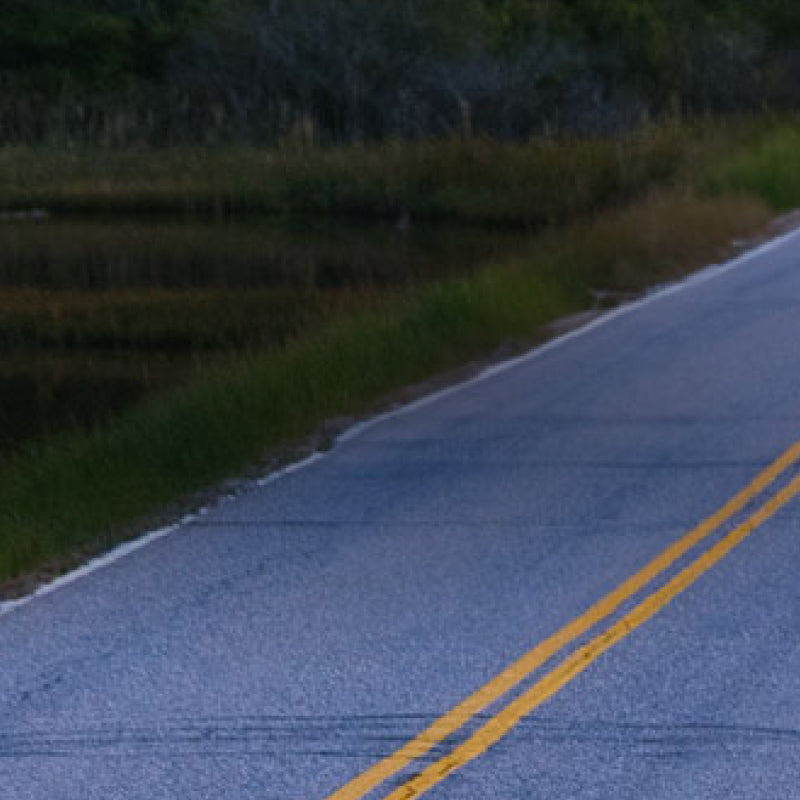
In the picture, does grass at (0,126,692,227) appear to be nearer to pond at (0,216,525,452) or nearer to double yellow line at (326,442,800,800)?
pond at (0,216,525,452)

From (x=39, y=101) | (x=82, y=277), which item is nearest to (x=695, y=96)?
(x=39, y=101)

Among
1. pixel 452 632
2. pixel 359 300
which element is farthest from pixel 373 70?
pixel 452 632

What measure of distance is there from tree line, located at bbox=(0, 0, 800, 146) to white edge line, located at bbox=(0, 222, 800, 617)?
1812cm

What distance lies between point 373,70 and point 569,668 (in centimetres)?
3696

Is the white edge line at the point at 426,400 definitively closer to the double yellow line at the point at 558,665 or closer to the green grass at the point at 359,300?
the green grass at the point at 359,300

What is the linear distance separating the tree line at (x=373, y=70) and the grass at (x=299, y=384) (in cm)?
1906

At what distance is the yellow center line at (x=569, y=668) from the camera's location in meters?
7.02

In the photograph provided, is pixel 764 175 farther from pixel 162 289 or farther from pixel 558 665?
pixel 558 665

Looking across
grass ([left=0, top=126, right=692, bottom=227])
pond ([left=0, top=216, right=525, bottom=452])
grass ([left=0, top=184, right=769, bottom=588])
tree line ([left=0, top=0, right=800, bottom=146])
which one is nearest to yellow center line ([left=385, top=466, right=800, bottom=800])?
grass ([left=0, top=184, right=769, bottom=588])

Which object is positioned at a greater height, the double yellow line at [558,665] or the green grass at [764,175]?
the double yellow line at [558,665]

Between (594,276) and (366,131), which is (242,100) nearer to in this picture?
(366,131)

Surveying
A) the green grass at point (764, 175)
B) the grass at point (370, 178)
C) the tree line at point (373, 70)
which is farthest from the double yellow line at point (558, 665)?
the tree line at point (373, 70)

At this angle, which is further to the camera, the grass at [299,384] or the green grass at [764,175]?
the green grass at [764,175]

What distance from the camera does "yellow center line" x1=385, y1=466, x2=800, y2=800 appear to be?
702cm
